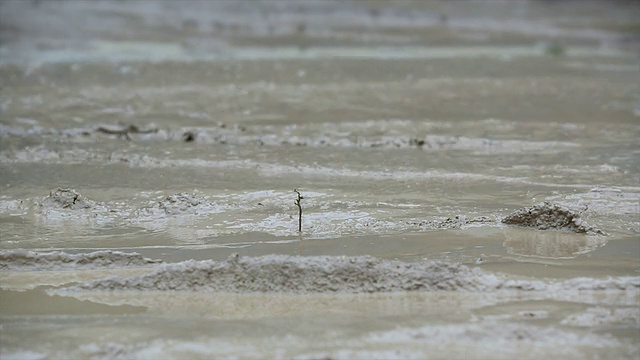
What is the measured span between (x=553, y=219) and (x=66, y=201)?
288 cm

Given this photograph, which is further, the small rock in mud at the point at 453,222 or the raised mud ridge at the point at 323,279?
the small rock in mud at the point at 453,222

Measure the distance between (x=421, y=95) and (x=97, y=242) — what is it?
503cm

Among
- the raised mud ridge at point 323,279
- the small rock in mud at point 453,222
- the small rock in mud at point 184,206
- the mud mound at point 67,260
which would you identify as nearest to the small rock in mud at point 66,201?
the small rock in mud at point 184,206

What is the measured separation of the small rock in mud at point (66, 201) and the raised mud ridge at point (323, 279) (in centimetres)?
138

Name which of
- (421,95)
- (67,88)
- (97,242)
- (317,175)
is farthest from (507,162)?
(67,88)

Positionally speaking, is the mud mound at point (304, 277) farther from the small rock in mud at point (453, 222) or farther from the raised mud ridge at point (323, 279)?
the small rock in mud at point (453, 222)

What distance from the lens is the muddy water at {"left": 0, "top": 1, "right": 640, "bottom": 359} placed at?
3.89 m

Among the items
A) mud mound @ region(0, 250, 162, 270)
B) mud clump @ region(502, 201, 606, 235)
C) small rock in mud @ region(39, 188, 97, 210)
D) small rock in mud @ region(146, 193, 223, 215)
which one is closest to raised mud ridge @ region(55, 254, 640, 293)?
mud mound @ region(0, 250, 162, 270)

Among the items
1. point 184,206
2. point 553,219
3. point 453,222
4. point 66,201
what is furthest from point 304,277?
point 66,201

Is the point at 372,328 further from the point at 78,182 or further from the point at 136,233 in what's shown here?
the point at 78,182

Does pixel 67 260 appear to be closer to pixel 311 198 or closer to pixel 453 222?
pixel 311 198

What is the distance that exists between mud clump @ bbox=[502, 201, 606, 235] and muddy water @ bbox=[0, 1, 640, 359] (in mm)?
25

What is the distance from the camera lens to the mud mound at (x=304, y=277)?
4.30 m

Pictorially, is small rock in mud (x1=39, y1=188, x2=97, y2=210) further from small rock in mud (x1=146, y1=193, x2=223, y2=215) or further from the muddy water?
small rock in mud (x1=146, y1=193, x2=223, y2=215)
